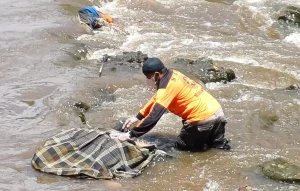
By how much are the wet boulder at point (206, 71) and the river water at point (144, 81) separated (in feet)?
0.62

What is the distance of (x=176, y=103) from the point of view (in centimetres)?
613

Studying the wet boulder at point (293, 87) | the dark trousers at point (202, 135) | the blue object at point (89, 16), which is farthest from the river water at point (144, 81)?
the blue object at point (89, 16)

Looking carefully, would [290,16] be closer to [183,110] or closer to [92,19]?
[92,19]

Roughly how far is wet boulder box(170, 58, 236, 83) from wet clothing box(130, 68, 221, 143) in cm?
327

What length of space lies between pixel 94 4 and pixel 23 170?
11642 mm

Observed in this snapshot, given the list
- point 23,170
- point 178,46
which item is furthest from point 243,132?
point 178,46

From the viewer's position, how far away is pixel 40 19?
13.8 meters

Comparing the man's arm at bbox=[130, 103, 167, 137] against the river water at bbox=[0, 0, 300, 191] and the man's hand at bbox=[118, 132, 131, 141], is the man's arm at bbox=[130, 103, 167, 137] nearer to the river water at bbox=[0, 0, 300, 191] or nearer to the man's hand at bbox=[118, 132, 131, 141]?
the man's hand at bbox=[118, 132, 131, 141]

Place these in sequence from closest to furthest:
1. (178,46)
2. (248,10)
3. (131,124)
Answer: (131,124) < (178,46) < (248,10)

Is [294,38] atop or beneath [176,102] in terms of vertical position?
beneath

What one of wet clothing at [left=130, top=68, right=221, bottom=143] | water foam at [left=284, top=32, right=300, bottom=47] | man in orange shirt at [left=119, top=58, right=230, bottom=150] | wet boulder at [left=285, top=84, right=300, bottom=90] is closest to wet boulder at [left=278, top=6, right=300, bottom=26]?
water foam at [left=284, top=32, right=300, bottom=47]

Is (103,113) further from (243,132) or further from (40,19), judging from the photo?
(40,19)

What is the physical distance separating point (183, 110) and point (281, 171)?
1.34 metres

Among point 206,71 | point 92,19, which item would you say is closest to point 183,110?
point 206,71
